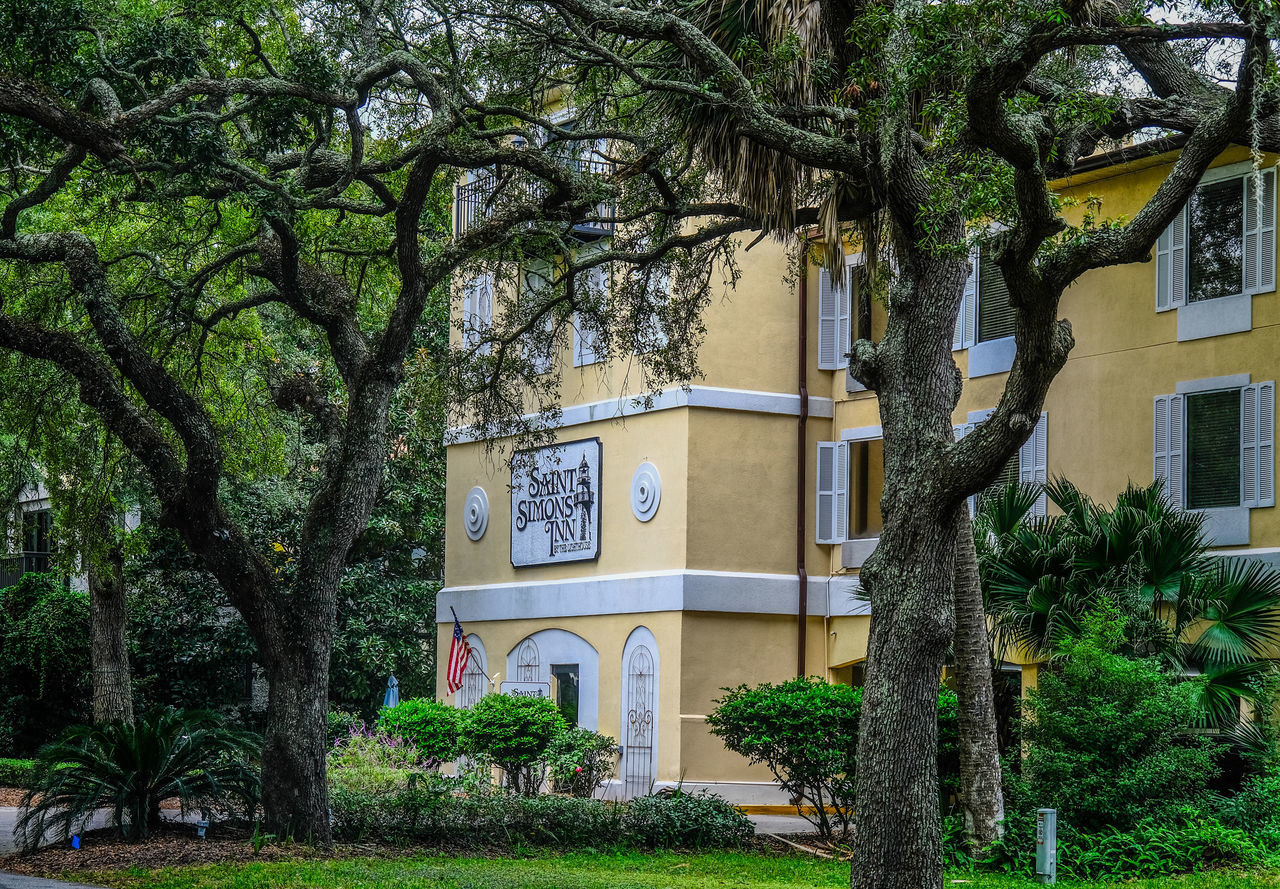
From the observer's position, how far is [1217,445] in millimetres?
18188

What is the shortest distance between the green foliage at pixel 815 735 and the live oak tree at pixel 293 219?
13.4 ft

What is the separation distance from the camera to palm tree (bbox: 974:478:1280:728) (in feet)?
51.0

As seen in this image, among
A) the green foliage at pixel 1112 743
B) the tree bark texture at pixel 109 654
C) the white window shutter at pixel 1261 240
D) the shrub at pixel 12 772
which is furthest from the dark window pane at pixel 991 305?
the shrub at pixel 12 772

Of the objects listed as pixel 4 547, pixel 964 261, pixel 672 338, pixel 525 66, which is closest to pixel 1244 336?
pixel 672 338

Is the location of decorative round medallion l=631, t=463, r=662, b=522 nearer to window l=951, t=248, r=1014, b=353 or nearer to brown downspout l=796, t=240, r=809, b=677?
→ brown downspout l=796, t=240, r=809, b=677

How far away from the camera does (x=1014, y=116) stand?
9.93m

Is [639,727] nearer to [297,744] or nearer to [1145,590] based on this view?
[1145,590]

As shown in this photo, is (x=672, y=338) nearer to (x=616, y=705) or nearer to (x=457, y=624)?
(x=616, y=705)

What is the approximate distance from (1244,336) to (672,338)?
281 inches

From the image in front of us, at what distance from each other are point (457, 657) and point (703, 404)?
284 inches

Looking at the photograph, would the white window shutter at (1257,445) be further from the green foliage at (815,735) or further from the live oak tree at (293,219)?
the live oak tree at (293,219)

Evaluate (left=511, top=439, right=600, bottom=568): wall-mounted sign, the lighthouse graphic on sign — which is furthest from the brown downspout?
the lighthouse graphic on sign

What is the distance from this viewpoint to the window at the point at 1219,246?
17.9 meters

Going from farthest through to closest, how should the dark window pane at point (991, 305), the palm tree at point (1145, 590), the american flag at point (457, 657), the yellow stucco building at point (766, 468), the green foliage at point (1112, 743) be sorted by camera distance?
the american flag at point (457, 657) → the dark window pane at point (991, 305) → the yellow stucco building at point (766, 468) → the palm tree at point (1145, 590) → the green foliage at point (1112, 743)
